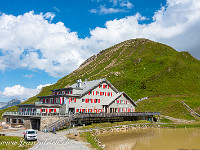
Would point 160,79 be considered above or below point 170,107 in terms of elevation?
above

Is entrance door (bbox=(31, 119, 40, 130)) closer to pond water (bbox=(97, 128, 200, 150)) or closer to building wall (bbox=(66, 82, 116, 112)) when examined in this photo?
building wall (bbox=(66, 82, 116, 112))

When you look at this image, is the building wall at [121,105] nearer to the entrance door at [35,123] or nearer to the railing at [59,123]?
the railing at [59,123]

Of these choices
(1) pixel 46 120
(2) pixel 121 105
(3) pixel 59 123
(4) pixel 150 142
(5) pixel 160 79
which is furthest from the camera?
(5) pixel 160 79

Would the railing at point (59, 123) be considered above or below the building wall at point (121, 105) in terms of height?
below

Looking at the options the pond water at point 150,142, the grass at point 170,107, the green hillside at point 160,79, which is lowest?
the pond water at point 150,142

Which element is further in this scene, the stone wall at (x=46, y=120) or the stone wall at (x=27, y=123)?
the stone wall at (x=27, y=123)

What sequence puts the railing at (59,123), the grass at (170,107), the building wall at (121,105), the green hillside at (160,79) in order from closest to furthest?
1. the railing at (59,123)
2. the building wall at (121,105)
3. the grass at (170,107)
4. the green hillside at (160,79)

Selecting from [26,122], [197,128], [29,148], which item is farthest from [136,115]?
[29,148]

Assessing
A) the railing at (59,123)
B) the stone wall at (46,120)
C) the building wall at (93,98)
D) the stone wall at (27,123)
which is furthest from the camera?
the building wall at (93,98)

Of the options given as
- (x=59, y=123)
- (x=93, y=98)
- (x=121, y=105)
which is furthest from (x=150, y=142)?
(x=121, y=105)

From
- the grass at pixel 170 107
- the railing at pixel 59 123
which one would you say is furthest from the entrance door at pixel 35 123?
the grass at pixel 170 107

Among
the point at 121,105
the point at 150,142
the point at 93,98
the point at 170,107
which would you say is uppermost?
the point at 93,98

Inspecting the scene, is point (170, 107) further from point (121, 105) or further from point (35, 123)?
point (35, 123)

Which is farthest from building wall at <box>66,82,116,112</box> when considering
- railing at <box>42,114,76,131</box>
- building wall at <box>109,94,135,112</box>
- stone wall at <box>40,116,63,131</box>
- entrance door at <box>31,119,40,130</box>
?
entrance door at <box>31,119,40,130</box>
